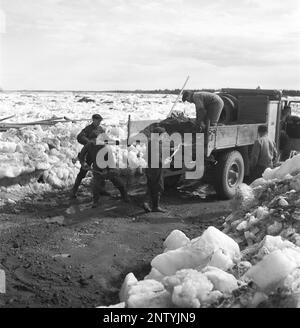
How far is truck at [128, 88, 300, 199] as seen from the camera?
7.66 metres

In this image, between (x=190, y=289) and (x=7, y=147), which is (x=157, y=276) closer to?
(x=190, y=289)

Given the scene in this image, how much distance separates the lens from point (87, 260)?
516cm

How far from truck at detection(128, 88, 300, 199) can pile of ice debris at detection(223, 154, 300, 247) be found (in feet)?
3.46

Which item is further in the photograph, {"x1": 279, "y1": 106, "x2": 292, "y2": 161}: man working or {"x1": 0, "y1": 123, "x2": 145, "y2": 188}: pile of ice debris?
{"x1": 279, "y1": 106, "x2": 292, "y2": 161}: man working

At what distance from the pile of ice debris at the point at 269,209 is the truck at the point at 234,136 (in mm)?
1054

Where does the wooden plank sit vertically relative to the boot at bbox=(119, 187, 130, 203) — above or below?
above

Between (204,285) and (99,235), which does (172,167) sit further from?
(204,285)

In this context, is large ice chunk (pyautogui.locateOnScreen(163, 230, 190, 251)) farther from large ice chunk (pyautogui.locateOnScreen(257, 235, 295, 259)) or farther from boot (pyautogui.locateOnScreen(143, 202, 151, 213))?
boot (pyautogui.locateOnScreen(143, 202, 151, 213))

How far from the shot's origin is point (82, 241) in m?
5.78

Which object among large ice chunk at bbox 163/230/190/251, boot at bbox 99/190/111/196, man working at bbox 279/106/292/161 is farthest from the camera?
man working at bbox 279/106/292/161

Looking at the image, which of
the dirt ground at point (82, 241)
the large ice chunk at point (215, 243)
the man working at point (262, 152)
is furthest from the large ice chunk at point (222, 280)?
the man working at point (262, 152)

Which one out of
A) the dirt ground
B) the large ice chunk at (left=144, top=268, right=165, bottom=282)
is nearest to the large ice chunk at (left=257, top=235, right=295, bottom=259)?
the large ice chunk at (left=144, top=268, right=165, bottom=282)
